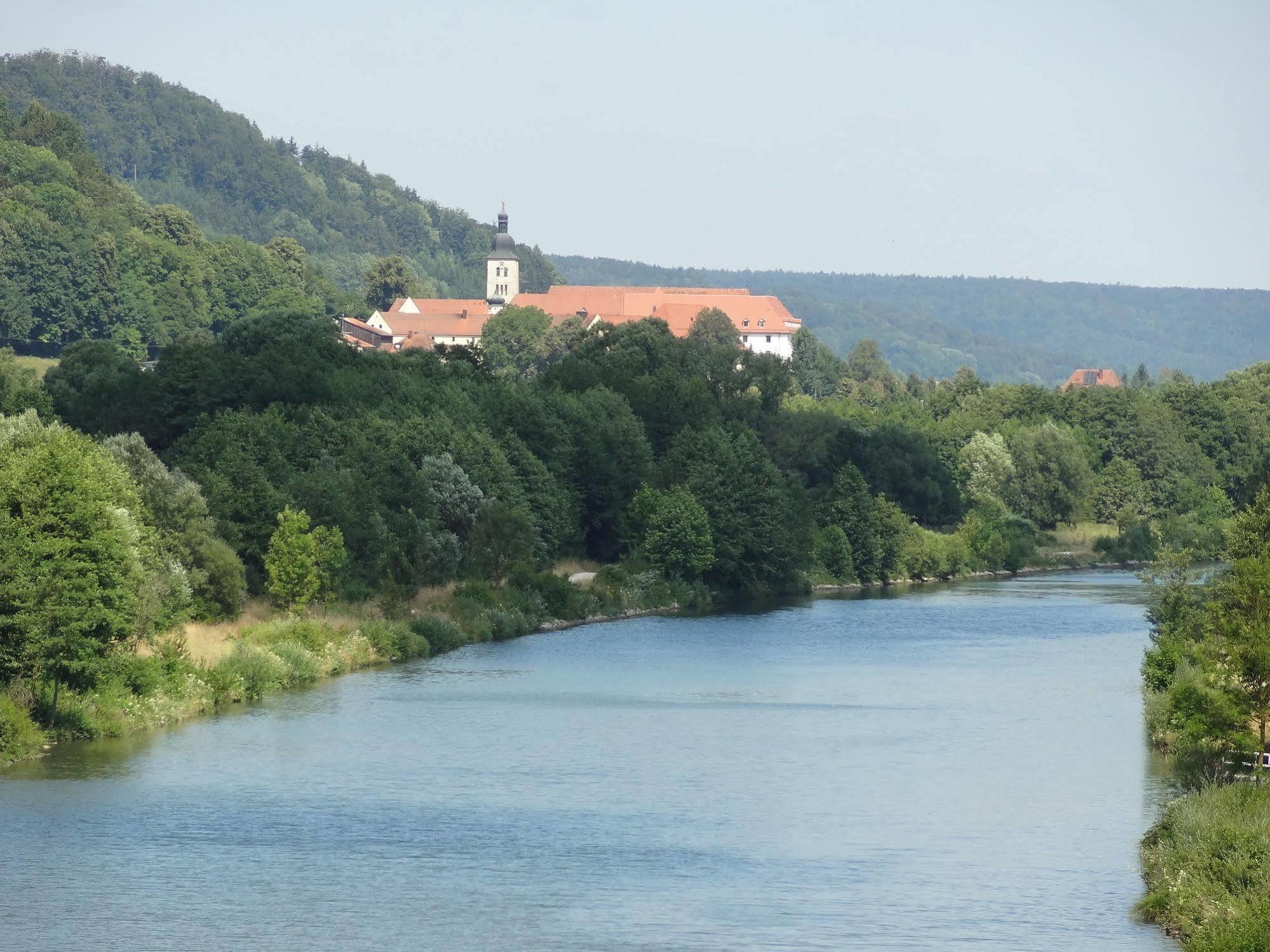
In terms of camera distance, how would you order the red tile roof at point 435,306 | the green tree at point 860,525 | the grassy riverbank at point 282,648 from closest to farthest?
1. the grassy riverbank at point 282,648
2. the green tree at point 860,525
3. the red tile roof at point 435,306

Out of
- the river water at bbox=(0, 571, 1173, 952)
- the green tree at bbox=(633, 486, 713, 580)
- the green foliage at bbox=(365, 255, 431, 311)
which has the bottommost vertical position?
the river water at bbox=(0, 571, 1173, 952)

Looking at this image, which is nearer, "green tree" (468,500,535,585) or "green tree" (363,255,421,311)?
"green tree" (468,500,535,585)

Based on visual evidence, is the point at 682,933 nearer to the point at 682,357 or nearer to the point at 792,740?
the point at 792,740

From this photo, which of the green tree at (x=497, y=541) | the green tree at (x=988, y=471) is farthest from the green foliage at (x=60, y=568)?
the green tree at (x=988, y=471)

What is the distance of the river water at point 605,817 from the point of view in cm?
2661

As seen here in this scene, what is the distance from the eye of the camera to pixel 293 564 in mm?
53000

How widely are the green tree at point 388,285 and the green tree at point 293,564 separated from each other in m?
143

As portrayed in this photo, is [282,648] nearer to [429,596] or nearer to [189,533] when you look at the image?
[189,533]

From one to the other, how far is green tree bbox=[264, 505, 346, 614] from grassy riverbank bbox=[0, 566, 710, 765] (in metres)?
0.76

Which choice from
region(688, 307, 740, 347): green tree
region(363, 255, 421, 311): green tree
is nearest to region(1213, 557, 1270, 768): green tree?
region(688, 307, 740, 347): green tree

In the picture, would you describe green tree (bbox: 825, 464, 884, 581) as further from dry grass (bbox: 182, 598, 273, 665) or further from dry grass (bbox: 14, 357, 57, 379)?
dry grass (bbox: 14, 357, 57, 379)

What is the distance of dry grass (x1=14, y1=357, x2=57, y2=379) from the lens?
120094mm

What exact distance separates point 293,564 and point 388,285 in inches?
5761

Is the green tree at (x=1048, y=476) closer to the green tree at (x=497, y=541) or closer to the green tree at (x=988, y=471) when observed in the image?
the green tree at (x=988, y=471)
